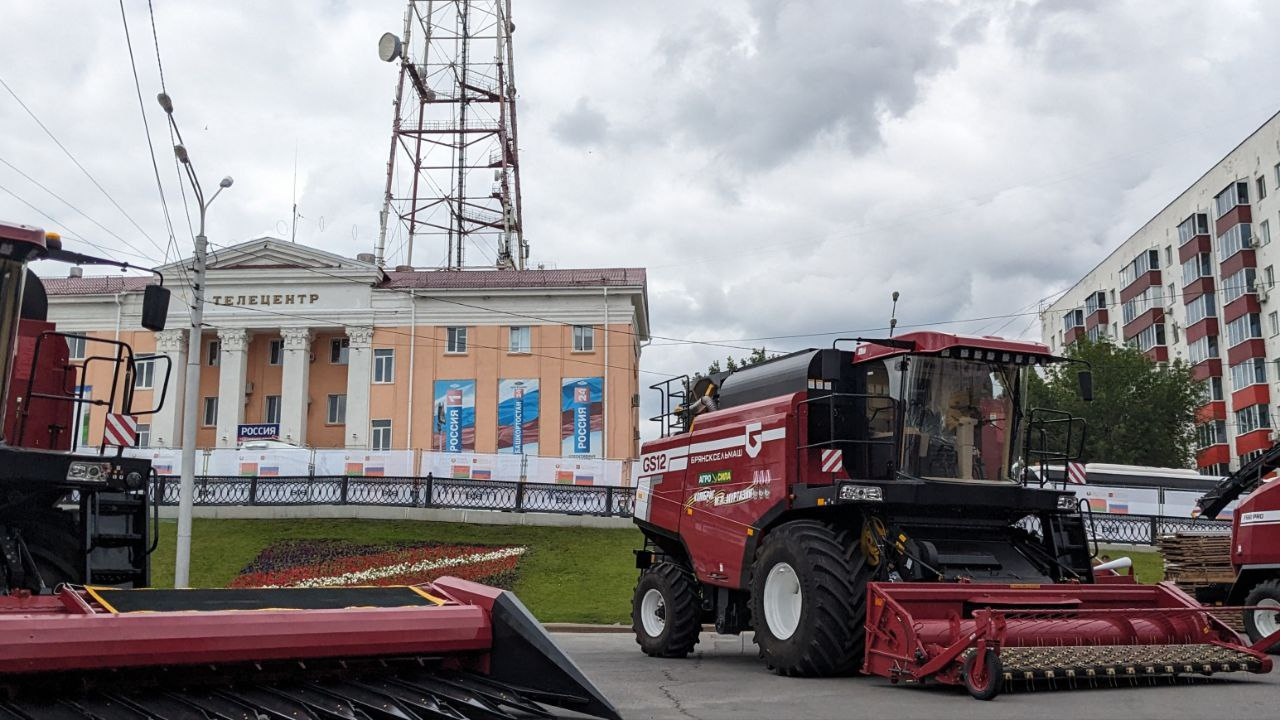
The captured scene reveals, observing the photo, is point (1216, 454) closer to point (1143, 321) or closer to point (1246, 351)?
point (1246, 351)

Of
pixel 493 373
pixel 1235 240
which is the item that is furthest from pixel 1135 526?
pixel 493 373

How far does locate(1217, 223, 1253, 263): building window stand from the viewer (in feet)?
173

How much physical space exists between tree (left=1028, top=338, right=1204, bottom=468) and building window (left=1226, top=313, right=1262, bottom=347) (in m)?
2.83

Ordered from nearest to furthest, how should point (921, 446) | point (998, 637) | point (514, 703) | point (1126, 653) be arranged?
point (514, 703), point (998, 637), point (1126, 653), point (921, 446)

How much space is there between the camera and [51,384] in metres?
8.70

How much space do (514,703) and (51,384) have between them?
194 inches

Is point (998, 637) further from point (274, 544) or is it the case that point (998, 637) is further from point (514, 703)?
point (274, 544)

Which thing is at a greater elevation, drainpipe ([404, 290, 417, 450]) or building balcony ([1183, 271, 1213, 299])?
building balcony ([1183, 271, 1213, 299])

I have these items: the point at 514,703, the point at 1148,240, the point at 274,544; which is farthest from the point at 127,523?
the point at 1148,240

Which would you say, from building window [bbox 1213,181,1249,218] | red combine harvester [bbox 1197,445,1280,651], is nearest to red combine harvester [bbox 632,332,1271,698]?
red combine harvester [bbox 1197,445,1280,651]

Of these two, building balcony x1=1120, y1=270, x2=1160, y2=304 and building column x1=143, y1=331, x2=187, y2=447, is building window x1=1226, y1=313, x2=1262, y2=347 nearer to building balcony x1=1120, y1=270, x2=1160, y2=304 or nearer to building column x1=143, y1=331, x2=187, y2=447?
building balcony x1=1120, y1=270, x2=1160, y2=304

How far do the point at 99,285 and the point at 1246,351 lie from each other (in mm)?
56501

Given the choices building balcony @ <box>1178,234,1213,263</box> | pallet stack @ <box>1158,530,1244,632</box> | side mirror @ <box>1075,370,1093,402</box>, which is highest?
building balcony @ <box>1178,234,1213,263</box>

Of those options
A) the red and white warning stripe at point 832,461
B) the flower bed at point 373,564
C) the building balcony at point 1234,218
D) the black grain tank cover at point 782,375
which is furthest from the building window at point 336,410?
the building balcony at point 1234,218
